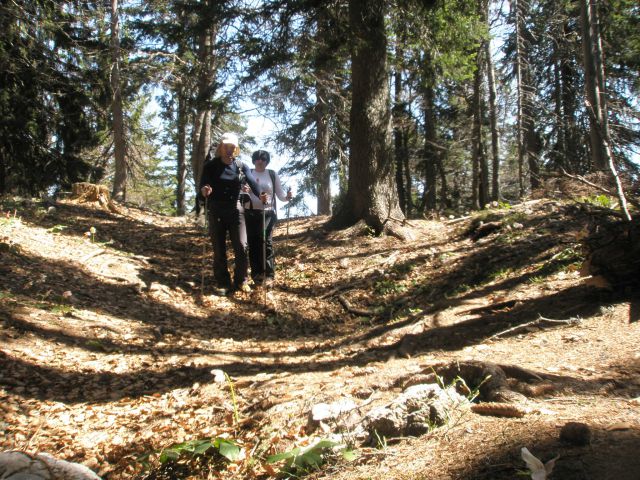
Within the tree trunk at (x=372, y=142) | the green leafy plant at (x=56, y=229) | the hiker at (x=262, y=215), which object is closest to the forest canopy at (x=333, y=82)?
the tree trunk at (x=372, y=142)

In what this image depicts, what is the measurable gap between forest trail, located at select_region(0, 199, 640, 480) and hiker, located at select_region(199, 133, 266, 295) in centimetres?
73

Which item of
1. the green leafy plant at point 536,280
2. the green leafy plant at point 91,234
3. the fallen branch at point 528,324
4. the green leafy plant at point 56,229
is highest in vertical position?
the green leafy plant at point 56,229

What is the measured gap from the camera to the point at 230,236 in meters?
7.58

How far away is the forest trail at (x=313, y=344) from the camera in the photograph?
2.54m

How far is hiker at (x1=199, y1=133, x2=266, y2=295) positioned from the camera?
749 cm

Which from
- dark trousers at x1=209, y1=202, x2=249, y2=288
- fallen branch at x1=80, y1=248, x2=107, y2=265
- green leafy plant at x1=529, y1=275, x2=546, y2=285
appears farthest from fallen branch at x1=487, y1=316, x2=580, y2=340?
fallen branch at x1=80, y1=248, x2=107, y2=265

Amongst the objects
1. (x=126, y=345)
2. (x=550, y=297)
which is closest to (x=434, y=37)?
(x=550, y=297)

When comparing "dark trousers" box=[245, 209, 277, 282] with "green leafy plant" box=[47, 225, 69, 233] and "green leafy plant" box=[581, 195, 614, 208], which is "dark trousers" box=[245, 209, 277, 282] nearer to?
"green leafy plant" box=[47, 225, 69, 233]

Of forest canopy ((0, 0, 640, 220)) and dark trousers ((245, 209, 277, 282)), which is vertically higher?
forest canopy ((0, 0, 640, 220))

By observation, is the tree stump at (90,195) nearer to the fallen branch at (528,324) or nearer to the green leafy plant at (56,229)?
the green leafy plant at (56,229)

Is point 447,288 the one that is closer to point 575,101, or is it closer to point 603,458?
point 603,458

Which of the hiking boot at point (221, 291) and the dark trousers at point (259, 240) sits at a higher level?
the dark trousers at point (259, 240)

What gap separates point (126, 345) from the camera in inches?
210

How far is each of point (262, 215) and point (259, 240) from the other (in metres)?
0.44
